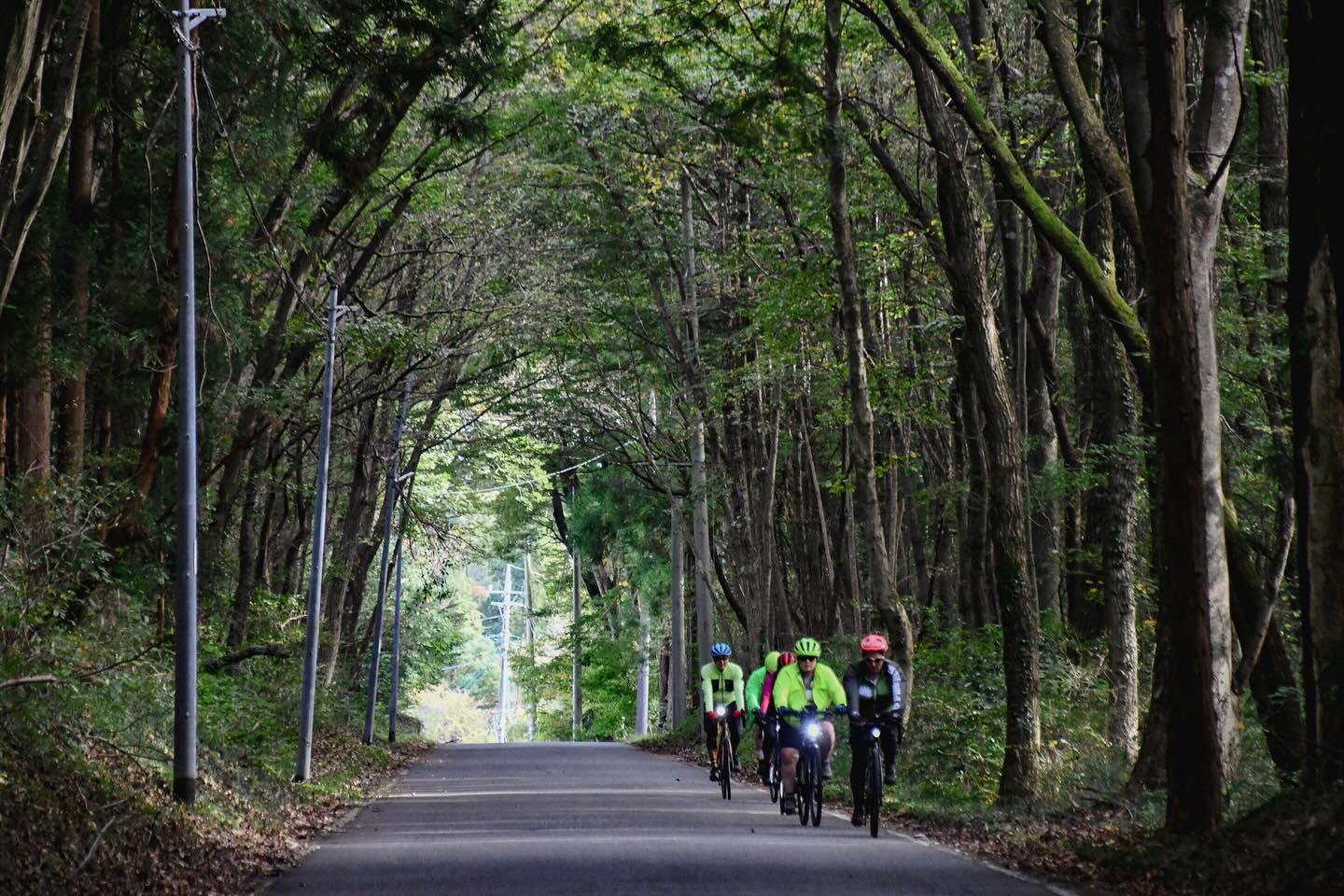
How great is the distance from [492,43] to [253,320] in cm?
611

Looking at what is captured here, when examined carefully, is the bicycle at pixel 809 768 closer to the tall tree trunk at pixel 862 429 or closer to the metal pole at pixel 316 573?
the tall tree trunk at pixel 862 429

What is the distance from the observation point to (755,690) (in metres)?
19.8

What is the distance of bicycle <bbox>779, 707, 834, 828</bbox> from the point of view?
56.1 ft

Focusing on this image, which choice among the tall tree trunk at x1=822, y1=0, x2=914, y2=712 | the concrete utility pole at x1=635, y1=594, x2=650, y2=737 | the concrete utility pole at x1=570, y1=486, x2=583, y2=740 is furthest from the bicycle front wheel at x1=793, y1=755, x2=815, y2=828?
the concrete utility pole at x1=570, y1=486, x2=583, y2=740

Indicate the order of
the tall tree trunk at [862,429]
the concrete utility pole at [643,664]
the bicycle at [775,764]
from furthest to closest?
the concrete utility pole at [643,664]
the tall tree trunk at [862,429]
the bicycle at [775,764]

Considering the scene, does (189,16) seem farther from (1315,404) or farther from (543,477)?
(543,477)

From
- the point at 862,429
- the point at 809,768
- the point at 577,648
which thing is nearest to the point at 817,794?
the point at 809,768

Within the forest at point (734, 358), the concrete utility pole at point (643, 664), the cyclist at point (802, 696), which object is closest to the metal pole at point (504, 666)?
the concrete utility pole at point (643, 664)

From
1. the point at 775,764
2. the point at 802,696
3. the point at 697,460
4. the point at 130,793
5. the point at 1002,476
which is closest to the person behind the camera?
the point at 130,793

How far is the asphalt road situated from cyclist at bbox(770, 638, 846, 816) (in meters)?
0.70

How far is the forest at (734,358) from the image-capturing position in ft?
41.9

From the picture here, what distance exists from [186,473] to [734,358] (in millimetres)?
22624

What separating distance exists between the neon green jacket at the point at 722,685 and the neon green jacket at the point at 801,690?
423 centimetres

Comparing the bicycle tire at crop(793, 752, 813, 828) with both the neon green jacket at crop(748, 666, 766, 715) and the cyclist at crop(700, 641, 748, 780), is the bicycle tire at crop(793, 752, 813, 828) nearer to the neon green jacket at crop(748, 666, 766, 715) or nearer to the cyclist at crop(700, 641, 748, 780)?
the neon green jacket at crop(748, 666, 766, 715)
